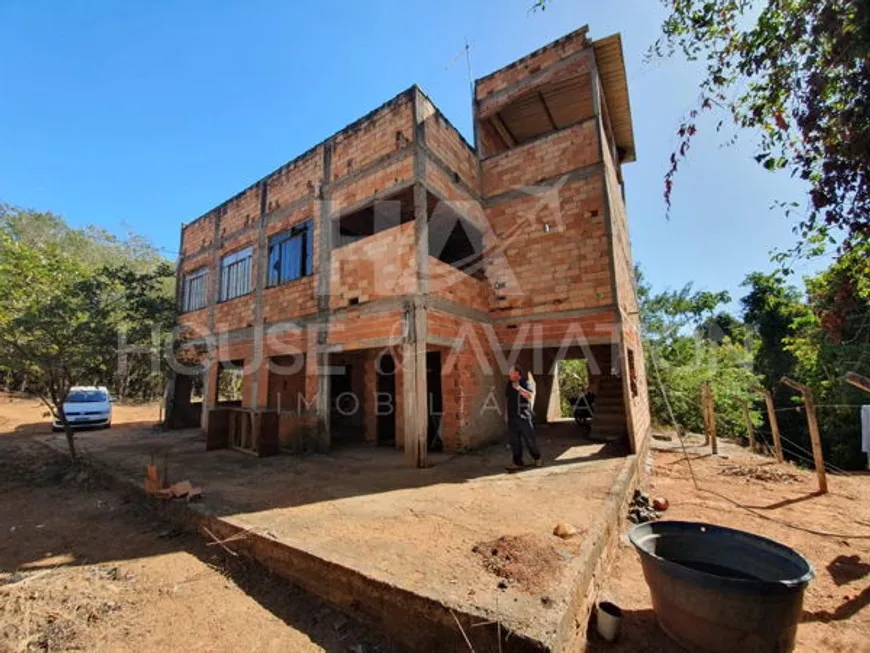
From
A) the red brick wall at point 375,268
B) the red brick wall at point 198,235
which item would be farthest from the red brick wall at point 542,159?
the red brick wall at point 198,235

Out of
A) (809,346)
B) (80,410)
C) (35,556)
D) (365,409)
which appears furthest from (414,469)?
(809,346)

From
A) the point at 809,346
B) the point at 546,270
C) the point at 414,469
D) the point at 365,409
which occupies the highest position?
the point at 546,270

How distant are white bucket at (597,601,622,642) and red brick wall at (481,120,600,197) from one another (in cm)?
750

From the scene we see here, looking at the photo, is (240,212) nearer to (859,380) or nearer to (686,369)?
(859,380)

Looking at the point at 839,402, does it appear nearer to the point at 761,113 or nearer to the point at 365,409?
the point at 761,113

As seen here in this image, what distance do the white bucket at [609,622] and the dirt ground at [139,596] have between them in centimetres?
151

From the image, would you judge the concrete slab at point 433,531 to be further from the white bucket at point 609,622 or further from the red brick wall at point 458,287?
the red brick wall at point 458,287

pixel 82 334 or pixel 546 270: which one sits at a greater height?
pixel 546 270

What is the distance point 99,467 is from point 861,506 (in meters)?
12.1

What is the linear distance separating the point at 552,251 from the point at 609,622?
645 cm

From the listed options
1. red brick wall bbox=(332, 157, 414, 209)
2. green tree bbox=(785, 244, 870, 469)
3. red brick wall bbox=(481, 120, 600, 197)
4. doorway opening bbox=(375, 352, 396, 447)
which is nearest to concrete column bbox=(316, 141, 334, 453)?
red brick wall bbox=(332, 157, 414, 209)

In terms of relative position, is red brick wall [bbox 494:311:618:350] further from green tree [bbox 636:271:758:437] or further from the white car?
the white car

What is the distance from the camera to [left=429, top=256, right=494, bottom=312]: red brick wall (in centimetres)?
704

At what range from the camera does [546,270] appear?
782 cm
